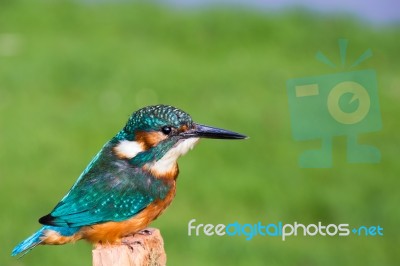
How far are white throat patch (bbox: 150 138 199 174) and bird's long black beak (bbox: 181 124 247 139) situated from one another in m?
0.02

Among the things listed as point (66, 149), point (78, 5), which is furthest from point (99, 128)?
point (78, 5)

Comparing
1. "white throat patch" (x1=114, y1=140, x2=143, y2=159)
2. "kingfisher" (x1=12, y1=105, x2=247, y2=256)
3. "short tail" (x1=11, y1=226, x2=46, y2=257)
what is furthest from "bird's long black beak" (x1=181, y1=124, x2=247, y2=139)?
"short tail" (x1=11, y1=226, x2=46, y2=257)

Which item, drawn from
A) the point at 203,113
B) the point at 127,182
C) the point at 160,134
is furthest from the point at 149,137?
the point at 203,113

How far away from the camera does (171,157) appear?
3.50 metres

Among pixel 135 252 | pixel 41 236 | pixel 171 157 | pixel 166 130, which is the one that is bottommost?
pixel 135 252

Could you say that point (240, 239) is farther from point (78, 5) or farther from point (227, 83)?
point (78, 5)

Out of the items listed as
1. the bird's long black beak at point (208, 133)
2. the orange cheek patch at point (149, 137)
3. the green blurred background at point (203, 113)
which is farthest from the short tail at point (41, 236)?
the green blurred background at point (203, 113)

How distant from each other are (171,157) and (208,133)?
0.61 feet

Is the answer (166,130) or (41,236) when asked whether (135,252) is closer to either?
(41,236)

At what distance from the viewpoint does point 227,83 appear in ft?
37.7

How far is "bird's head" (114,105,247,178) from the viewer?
11.2ft

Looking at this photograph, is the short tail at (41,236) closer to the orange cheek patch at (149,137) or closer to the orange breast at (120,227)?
the orange breast at (120,227)

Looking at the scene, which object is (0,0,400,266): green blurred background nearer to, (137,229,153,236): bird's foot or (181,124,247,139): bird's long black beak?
(137,229,153,236): bird's foot

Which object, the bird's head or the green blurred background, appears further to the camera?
the green blurred background
